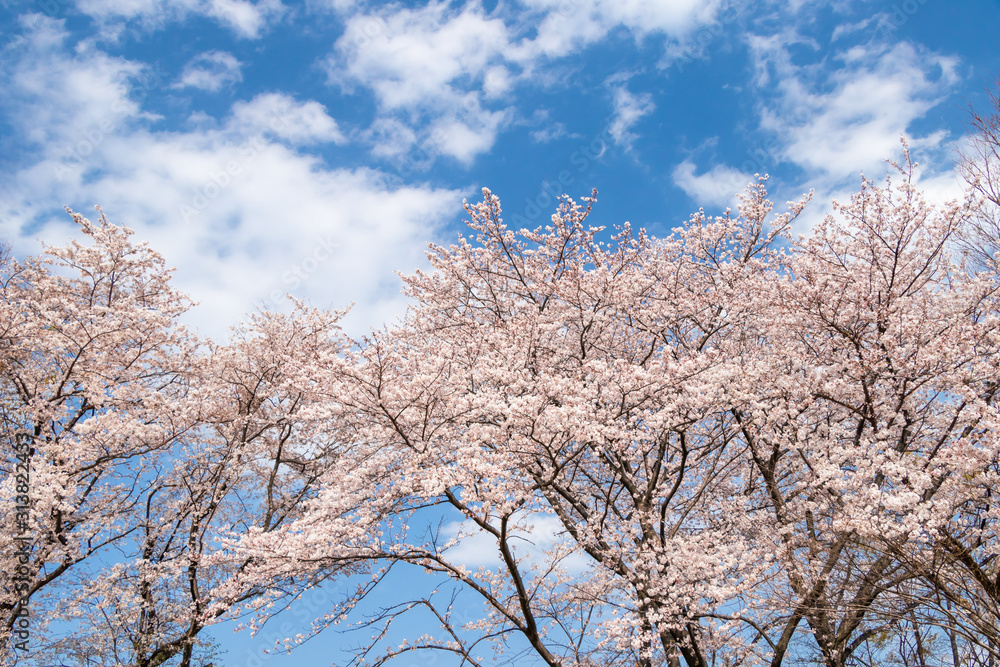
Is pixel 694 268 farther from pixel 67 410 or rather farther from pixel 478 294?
pixel 67 410

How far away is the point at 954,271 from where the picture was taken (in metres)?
11.8

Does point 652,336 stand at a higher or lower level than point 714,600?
higher

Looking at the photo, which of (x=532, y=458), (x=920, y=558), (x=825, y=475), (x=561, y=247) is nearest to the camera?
(x=920, y=558)

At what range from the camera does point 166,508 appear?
1326 centimetres

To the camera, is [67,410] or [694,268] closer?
[67,410]

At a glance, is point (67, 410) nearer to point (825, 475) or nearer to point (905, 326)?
point (825, 475)

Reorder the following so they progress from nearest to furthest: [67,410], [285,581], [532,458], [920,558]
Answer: [920,558] → [532,458] → [285,581] → [67,410]

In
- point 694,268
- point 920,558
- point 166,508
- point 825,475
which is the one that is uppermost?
point 694,268

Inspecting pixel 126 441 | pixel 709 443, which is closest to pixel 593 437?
pixel 709 443

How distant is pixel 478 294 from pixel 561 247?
213cm

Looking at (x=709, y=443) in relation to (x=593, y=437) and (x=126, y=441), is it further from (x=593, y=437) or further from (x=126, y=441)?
(x=126, y=441)

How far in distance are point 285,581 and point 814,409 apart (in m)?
9.29

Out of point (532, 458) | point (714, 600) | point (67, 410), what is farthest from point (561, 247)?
point (67, 410)

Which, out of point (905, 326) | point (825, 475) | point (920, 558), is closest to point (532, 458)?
point (825, 475)
